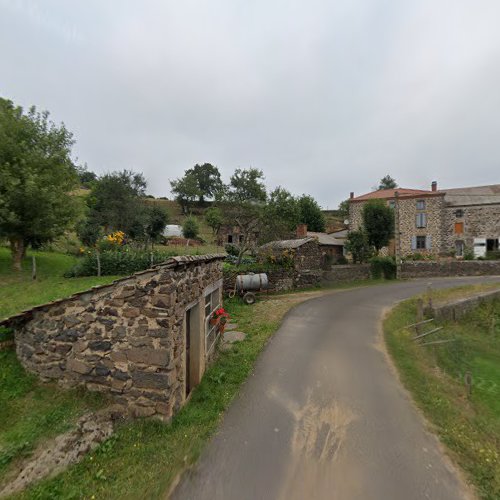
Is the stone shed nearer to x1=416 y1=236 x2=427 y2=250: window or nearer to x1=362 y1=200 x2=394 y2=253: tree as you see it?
x1=362 y1=200 x2=394 y2=253: tree

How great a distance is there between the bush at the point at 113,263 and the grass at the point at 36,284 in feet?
2.85

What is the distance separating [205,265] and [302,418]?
411 cm

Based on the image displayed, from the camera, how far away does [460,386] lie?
7.77 m

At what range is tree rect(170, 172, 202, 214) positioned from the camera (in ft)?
214

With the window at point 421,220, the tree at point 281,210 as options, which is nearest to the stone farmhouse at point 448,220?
the window at point 421,220

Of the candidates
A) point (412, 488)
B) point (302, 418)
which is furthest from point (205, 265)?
point (412, 488)

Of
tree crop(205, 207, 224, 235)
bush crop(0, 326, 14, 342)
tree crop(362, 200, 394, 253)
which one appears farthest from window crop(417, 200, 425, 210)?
bush crop(0, 326, 14, 342)

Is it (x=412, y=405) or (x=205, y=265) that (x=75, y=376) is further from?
(x=412, y=405)

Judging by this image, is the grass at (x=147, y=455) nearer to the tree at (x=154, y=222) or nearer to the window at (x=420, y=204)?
the tree at (x=154, y=222)

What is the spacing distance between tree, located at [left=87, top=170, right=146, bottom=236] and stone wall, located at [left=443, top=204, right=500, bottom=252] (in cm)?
3711

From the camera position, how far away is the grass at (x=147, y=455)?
12.1 feet

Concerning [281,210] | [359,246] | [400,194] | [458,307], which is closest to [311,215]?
[400,194]

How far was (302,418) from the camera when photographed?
550 centimetres

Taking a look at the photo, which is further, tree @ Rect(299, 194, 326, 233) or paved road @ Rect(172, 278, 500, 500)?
tree @ Rect(299, 194, 326, 233)
